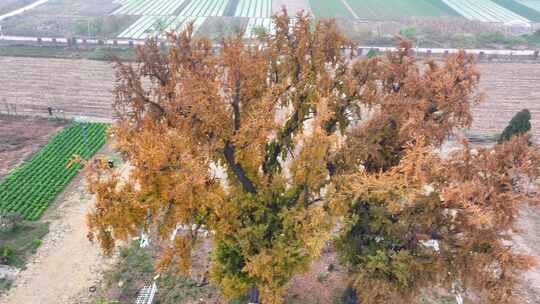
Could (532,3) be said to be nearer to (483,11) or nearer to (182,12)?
(483,11)

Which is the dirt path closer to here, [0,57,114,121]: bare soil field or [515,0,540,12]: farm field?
[0,57,114,121]: bare soil field

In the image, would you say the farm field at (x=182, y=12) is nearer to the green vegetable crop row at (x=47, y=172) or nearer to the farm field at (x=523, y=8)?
the green vegetable crop row at (x=47, y=172)

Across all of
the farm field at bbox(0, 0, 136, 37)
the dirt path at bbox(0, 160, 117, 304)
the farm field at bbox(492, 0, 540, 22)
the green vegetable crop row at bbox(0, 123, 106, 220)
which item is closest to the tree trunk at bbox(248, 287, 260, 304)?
the dirt path at bbox(0, 160, 117, 304)

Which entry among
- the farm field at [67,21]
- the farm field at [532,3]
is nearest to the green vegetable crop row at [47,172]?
the farm field at [67,21]

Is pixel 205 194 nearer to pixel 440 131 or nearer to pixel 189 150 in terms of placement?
pixel 189 150

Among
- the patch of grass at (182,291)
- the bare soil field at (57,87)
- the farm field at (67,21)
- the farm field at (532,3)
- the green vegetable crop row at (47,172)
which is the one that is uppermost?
the farm field at (532,3)

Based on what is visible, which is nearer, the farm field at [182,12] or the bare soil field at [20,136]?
the bare soil field at [20,136]

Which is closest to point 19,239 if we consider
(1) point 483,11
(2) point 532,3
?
(1) point 483,11
